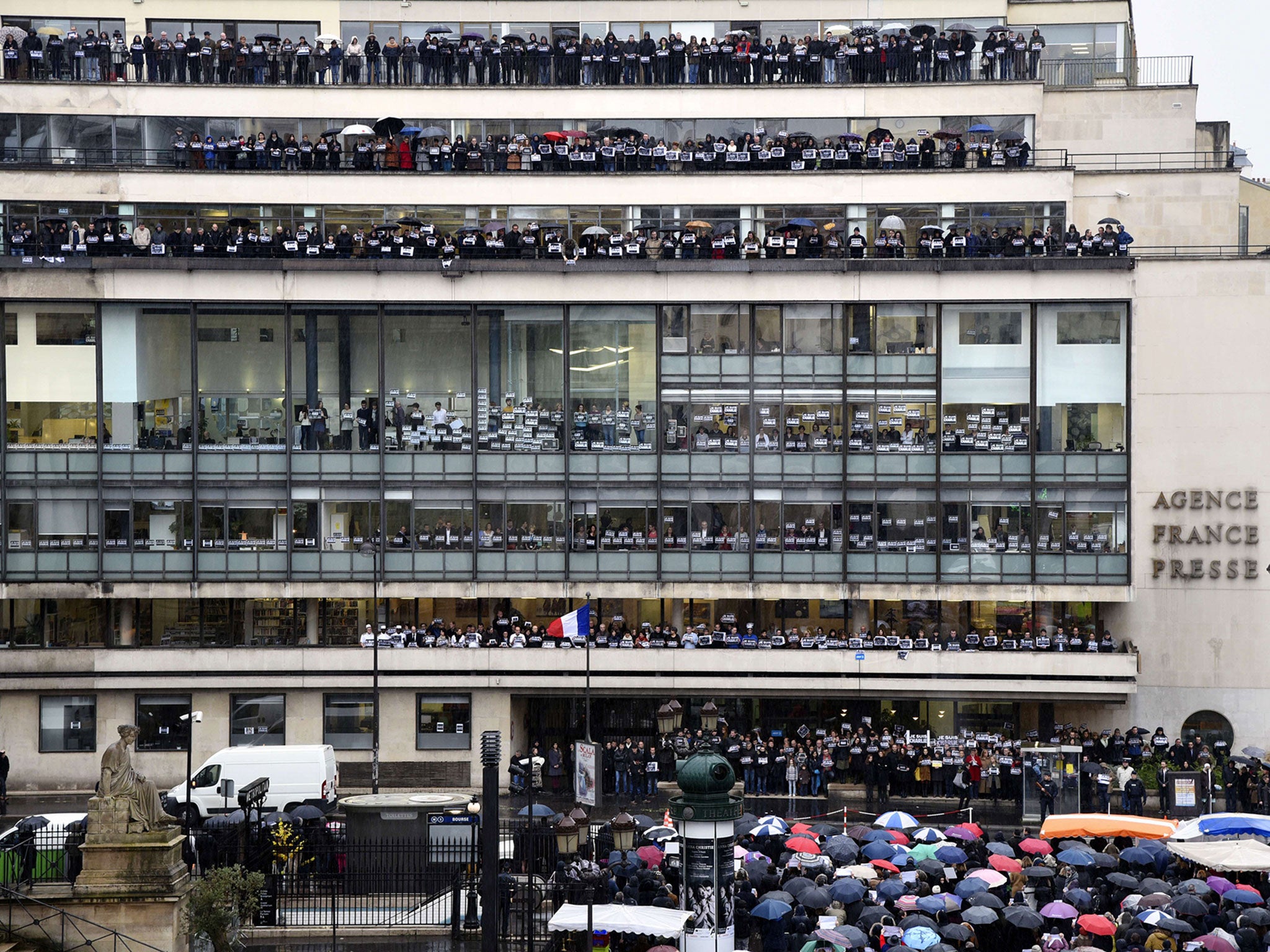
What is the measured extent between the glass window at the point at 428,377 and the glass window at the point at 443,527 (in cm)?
198

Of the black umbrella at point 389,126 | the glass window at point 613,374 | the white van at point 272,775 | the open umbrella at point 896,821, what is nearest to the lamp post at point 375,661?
the white van at point 272,775

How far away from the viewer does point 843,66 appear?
58062 mm

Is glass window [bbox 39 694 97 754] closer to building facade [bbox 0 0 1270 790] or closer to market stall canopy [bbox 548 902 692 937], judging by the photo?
building facade [bbox 0 0 1270 790]

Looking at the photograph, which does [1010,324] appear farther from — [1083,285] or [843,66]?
[843,66]

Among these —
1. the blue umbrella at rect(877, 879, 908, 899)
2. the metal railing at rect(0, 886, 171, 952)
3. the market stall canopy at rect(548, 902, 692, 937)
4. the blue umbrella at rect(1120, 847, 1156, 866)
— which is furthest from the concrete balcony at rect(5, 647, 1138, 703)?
the metal railing at rect(0, 886, 171, 952)

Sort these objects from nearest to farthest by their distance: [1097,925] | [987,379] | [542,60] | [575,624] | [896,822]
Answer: [1097,925]
[896,822]
[575,624]
[987,379]
[542,60]

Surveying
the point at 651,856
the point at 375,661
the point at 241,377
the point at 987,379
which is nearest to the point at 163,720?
the point at 375,661

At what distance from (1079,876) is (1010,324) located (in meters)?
24.0

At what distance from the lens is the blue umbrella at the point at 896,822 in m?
37.8

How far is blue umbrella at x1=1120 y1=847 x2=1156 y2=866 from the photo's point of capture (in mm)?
35094

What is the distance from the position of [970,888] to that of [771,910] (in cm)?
418

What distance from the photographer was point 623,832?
37.3 meters

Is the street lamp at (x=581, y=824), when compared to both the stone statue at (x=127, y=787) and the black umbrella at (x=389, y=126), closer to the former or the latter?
the stone statue at (x=127, y=787)

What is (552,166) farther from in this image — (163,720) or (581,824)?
(581,824)
